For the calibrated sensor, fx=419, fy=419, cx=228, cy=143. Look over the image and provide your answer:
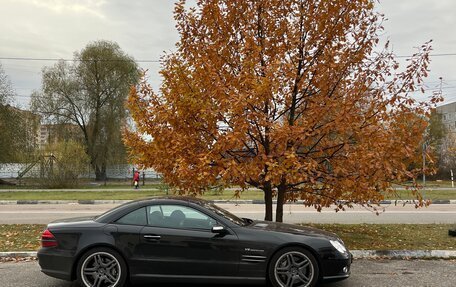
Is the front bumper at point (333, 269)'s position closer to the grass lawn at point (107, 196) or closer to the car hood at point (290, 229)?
the car hood at point (290, 229)

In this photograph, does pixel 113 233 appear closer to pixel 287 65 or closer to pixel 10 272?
pixel 10 272

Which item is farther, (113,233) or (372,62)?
(372,62)

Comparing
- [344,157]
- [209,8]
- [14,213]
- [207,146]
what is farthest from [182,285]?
[14,213]

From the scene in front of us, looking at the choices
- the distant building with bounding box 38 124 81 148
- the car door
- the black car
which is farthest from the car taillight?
the distant building with bounding box 38 124 81 148

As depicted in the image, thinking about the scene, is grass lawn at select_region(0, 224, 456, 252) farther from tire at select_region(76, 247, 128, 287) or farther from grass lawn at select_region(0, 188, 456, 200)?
grass lawn at select_region(0, 188, 456, 200)

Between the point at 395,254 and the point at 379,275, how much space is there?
153cm

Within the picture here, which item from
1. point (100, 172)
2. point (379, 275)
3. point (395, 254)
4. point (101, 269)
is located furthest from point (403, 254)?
point (100, 172)

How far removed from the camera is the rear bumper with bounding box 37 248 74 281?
17.8ft

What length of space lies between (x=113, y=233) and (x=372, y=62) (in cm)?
589

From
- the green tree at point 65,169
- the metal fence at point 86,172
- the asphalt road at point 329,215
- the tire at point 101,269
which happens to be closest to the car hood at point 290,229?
the tire at point 101,269

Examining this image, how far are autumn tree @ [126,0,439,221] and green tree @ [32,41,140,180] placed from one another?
3274cm

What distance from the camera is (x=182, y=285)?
19.1 feet

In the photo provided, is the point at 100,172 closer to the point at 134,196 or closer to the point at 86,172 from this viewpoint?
the point at 86,172

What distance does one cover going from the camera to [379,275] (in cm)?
642
